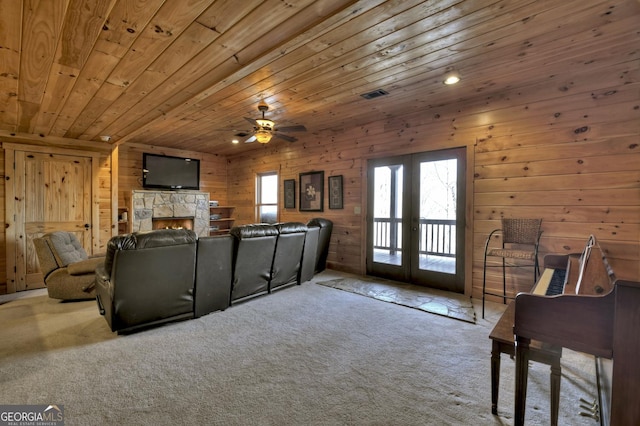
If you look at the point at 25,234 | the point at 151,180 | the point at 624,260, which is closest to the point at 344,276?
the point at 624,260

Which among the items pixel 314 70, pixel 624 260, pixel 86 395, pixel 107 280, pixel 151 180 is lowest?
pixel 86 395

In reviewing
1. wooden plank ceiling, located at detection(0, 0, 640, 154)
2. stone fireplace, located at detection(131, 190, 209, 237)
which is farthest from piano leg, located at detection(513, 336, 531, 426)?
stone fireplace, located at detection(131, 190, 209, 237)

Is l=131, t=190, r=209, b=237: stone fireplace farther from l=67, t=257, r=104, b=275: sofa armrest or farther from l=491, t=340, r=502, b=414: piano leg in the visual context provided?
l=491, t=340, r=502, b=414: piano leg

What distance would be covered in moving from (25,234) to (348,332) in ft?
17.6

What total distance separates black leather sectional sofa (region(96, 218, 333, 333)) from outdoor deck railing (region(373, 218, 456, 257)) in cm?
162

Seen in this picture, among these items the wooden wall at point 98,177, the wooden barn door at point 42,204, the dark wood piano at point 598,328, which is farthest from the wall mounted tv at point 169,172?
the dark wood piano at point 598,328

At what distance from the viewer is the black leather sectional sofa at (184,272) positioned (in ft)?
8.45

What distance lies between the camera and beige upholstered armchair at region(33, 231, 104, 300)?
141 inches

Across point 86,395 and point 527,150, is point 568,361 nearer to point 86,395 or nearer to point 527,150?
point 527,150

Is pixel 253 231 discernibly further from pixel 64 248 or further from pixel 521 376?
pixel 64 248

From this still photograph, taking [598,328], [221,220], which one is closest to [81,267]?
[221,220]

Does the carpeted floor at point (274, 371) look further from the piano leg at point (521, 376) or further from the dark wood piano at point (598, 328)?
the dark wood piano at point (598, 328)

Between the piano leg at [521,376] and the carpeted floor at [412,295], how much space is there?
1575 mm

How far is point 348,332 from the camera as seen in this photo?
109 inches
